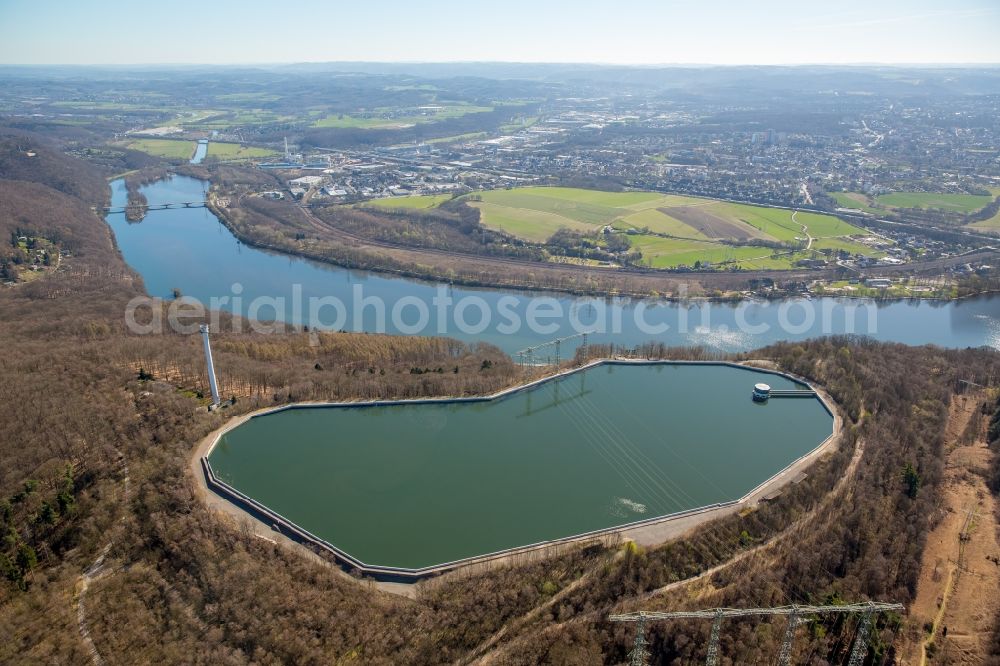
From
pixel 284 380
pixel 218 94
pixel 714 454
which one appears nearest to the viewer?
pixel 714 454

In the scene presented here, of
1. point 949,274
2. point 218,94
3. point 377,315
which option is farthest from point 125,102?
point 949,274

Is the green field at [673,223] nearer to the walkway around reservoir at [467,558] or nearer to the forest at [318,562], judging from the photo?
the forest at [318,562]

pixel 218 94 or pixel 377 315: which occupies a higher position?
pixel 218 94

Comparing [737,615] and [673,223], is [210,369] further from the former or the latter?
[673,223]

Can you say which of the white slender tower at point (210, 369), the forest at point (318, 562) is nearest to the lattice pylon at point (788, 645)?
the forest at point (318, 562)

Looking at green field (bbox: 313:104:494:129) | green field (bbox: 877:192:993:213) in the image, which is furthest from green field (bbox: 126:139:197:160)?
green field (bbox: 877:192:993:213)

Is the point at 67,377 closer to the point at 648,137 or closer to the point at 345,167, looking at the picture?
the point at 345,167

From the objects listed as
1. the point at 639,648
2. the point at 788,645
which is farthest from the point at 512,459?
the point at 788,645
